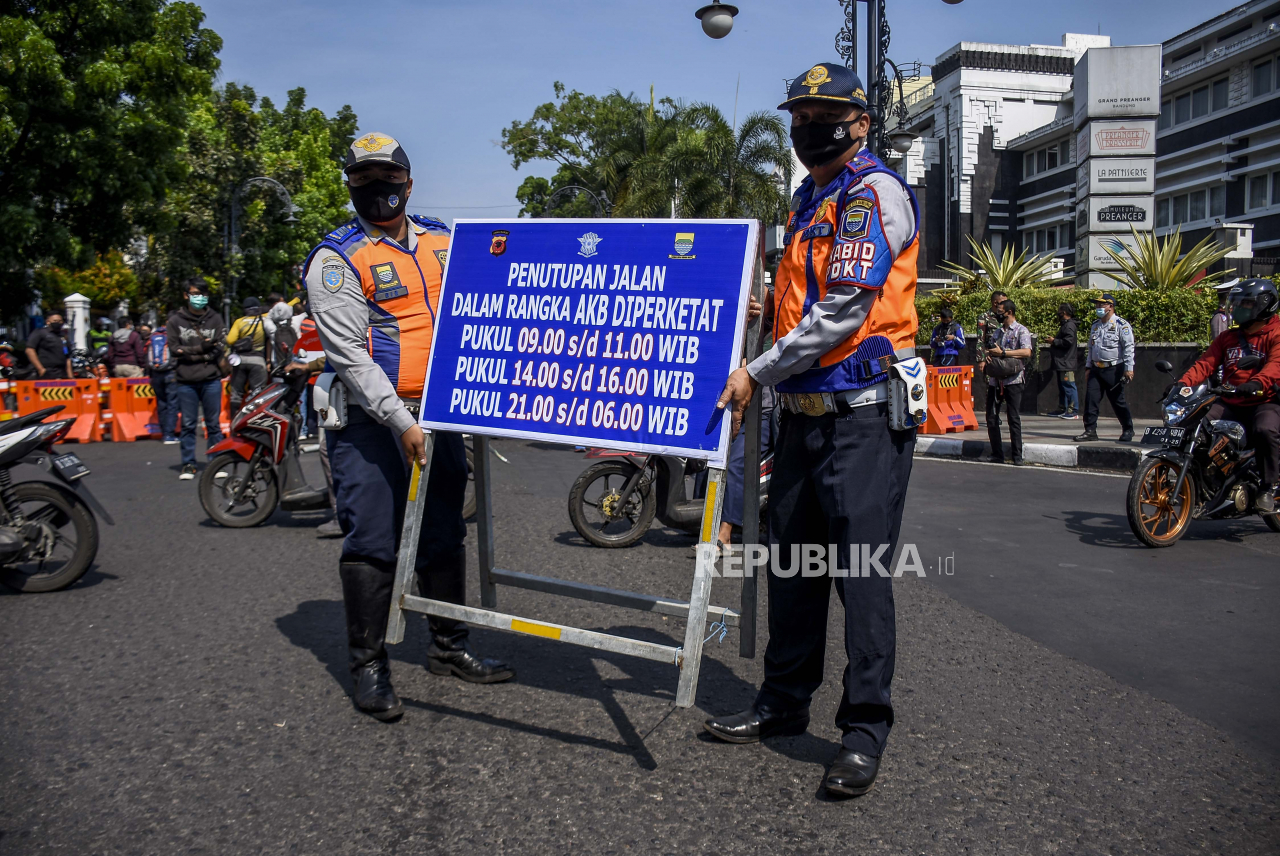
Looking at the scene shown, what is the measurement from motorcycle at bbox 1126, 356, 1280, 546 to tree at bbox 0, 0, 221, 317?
18403 mm

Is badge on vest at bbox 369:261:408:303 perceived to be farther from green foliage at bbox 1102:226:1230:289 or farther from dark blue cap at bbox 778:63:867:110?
green foliage at bbox 1102:226:1230:289

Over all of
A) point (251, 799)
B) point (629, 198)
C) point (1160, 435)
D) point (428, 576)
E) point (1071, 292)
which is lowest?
point (251, 799)

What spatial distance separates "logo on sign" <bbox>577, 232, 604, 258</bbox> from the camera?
346 centimetres

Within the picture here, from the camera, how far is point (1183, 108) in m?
37.4

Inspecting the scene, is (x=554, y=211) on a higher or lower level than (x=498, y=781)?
higher

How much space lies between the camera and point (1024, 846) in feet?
8.66

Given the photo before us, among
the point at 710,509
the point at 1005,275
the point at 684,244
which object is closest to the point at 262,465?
the point at 684,244

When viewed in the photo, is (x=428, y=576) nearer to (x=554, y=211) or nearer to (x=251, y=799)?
(x=251, y=799)

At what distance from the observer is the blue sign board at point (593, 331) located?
10.5ft

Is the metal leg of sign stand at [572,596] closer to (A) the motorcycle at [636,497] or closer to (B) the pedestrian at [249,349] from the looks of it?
(A) the motorcycle at [636,497]

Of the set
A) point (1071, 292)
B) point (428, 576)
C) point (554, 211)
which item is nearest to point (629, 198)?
point (554, 211)

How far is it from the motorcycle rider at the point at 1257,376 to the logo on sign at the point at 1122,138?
608 inches

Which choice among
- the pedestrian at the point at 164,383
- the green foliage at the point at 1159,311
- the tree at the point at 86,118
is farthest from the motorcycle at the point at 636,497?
the tree at the point at 86,118

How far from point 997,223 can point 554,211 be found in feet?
65.9
